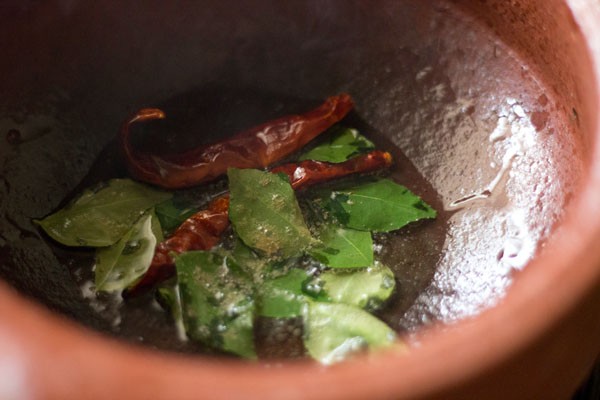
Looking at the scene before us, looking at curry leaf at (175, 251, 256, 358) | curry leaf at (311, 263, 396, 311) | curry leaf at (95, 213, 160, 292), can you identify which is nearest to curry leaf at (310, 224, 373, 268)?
curry leaf at (311, 263, 396, 311)

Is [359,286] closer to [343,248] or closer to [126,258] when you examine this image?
[343,248]

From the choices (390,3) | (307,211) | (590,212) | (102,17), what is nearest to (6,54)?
(102,17)

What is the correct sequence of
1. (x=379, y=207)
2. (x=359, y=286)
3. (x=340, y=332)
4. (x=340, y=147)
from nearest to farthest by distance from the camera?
(x=340, y=332), (x=359, y=286), (x=379, y=207), (x=340, y=147)

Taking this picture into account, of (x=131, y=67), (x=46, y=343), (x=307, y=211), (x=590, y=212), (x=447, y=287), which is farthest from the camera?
(x=131, y=67)

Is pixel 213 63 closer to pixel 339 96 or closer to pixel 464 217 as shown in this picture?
pixel 339 96

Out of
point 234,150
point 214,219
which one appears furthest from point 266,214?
point 234,150

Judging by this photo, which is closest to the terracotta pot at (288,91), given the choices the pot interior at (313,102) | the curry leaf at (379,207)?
the pot interior at (313,102)
